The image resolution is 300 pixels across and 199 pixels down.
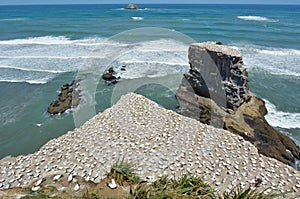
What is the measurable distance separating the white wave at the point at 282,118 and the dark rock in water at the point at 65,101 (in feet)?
31.2

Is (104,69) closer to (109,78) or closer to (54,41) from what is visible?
(109,78)

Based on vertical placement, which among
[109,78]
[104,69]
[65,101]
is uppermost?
[104,69]

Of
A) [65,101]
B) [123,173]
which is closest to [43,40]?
[65,101]

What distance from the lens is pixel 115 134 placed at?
27.3 ft

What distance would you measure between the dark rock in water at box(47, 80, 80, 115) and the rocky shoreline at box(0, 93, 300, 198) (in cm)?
354

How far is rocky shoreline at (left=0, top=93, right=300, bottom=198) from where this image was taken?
6582 millimetres

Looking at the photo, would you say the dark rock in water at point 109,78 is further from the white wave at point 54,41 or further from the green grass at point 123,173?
the white wave at point 54,41

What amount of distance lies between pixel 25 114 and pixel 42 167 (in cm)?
566

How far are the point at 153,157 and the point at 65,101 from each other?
7413 millimetres

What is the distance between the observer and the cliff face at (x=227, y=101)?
367 inches

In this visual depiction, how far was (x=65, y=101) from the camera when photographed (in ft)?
41.9

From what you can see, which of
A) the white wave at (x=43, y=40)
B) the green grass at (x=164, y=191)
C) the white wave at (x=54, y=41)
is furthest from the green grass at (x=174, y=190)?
the white wave at (x=43, y=40)

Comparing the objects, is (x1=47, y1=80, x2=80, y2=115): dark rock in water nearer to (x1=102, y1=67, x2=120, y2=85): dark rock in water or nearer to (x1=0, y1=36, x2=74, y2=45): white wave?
(x1=102, y1=67, x2=120, y2=85): dark rock in water

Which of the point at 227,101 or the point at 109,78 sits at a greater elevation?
the point at 227,101
